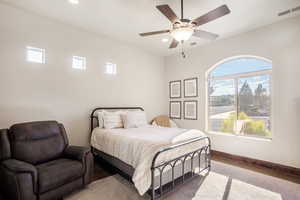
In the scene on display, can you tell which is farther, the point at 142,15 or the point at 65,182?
the point at 142,15

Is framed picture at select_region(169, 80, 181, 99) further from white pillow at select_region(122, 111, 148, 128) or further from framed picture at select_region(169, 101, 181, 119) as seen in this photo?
white pillow at select_region(122, 111, 148, 128)

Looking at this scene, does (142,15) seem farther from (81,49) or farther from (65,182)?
(65,182)

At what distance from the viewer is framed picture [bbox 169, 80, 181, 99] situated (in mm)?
5246

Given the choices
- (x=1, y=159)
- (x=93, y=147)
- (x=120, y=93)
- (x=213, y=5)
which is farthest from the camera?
(x=120, y=93)

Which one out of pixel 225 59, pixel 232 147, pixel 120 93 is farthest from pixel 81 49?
pixel 232 147

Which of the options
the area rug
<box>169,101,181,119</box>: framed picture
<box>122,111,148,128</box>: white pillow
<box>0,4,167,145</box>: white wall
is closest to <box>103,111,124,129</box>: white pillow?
<box>122,111,148,128</box>: white pillow

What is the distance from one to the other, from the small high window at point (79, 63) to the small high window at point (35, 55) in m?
0.58

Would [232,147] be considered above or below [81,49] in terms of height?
below

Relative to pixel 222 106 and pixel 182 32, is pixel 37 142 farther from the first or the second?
pixel 222 106

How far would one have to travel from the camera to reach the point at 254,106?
3828 mm

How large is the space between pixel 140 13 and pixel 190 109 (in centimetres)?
307

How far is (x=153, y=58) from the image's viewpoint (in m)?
5.40

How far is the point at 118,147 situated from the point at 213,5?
2.93 m

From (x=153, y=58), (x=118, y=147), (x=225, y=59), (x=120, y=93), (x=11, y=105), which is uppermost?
(x=153, y=58)
